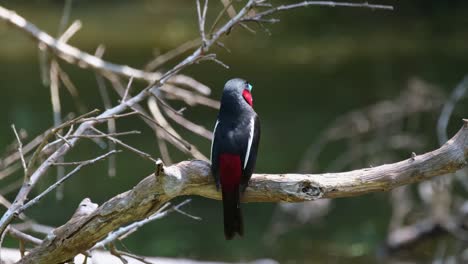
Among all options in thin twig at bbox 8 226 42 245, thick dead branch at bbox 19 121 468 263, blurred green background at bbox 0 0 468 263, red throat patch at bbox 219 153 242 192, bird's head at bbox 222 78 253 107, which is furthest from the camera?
blurred green background at bbox 0 0 468 263

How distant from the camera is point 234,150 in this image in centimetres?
310

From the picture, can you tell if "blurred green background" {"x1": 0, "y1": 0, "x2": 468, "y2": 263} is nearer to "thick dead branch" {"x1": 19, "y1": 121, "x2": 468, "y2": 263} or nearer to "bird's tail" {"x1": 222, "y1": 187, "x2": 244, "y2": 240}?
"bird's tail" {"x1": 222, "y1": 187, "x2": 244, "y2": 240}

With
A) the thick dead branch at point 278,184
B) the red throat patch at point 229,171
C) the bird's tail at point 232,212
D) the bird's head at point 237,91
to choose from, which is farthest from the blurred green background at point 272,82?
the thick dead branch at point 278,184

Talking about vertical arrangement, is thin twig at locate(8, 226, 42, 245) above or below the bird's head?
below

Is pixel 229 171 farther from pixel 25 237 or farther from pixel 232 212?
pixel 25 237

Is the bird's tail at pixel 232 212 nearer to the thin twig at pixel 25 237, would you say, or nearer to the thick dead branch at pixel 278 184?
the thick dead branch at pixel 278 184

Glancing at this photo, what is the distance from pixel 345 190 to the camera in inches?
111

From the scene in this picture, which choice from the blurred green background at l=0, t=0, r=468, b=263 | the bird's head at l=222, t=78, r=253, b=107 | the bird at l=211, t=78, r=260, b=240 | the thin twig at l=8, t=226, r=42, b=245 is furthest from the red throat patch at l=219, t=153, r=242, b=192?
the blurred green background at l=0, t=0, r=468, b=263

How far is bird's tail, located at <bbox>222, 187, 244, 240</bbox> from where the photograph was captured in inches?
117

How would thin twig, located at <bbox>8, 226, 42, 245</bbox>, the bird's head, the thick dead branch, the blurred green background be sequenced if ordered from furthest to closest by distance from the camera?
the blurred green background
the bird's head
thin twig, located at <bbox>8, 226, 42, 245</bbox>
the thick dead branch

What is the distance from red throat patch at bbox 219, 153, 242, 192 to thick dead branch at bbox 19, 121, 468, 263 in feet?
0.17

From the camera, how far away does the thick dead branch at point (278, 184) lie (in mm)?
2748

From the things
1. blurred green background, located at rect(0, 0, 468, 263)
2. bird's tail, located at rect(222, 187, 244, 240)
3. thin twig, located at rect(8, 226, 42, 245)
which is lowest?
blurred green background, located at rect(0, 0, 468, 263)

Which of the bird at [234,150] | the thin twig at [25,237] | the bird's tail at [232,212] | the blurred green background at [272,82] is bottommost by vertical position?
the blurred green background at [272,82]
